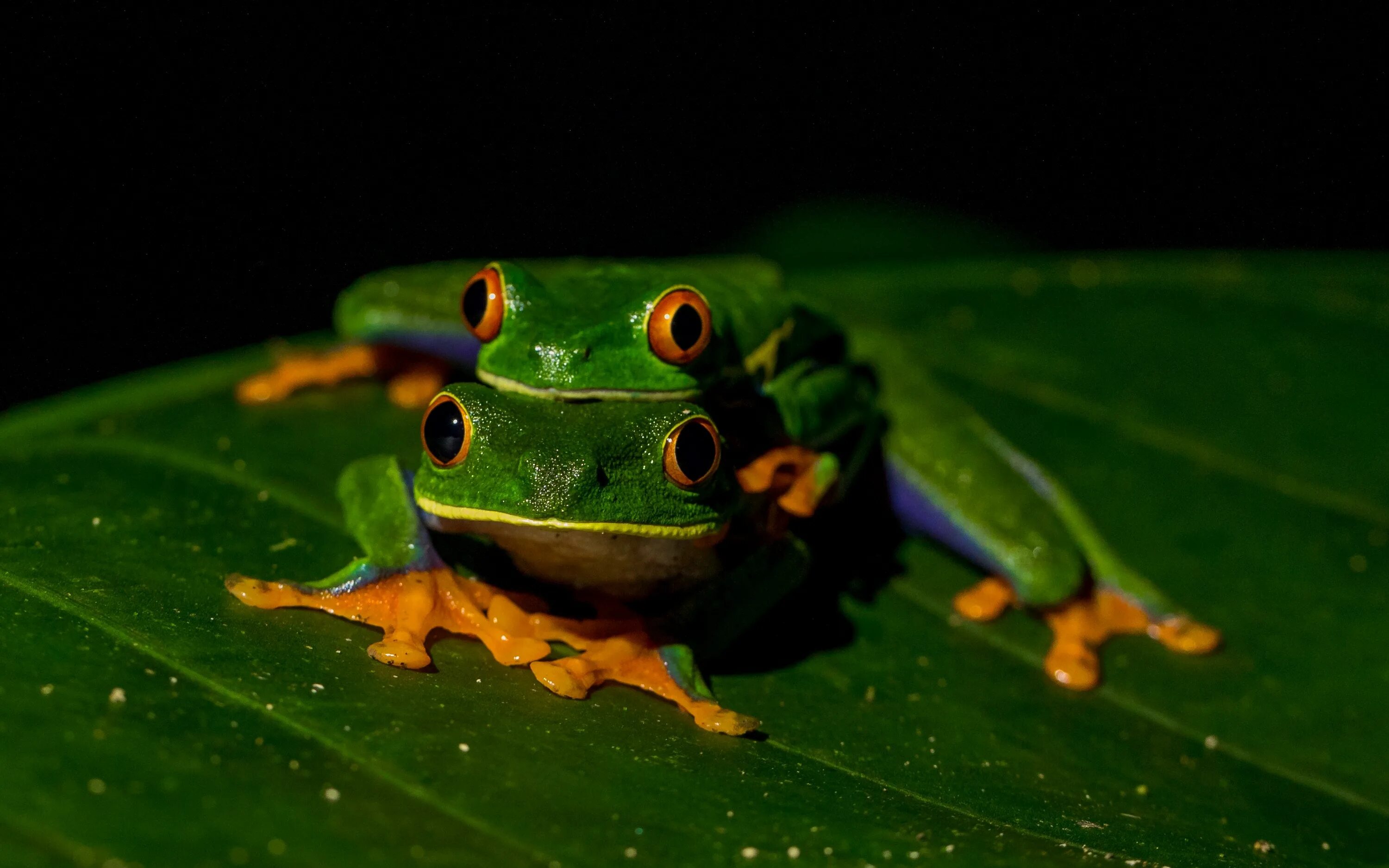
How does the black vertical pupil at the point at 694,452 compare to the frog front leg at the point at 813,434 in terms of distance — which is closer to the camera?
the black vertical pupil at the point at 694,452

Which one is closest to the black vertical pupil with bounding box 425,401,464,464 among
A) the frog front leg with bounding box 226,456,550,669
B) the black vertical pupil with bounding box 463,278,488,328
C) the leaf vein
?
the frog front leg with bounding box 226,456,550,669

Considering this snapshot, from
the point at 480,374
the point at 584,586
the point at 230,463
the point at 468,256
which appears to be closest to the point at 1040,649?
the point at 584,586

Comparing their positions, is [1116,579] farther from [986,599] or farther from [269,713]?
[269,713]

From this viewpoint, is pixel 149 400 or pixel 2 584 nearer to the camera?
pixel 2 584

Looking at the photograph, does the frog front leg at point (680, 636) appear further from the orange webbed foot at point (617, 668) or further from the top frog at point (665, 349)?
the top frog at point (665, 349)

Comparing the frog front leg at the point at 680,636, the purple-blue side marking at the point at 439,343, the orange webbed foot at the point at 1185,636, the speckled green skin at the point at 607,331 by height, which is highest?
the speckled green skin at the point at 607,331

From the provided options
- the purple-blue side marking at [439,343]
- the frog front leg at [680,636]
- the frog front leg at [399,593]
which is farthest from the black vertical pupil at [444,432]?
the purple-blue side marking at [439,343]

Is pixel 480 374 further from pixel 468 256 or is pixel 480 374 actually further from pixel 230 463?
pixel 468 256
